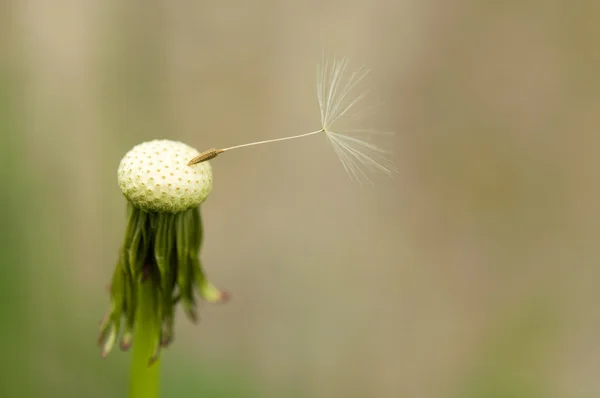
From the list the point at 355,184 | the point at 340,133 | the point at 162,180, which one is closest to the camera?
the point at 162,180

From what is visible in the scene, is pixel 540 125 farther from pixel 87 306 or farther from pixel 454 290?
pixel 87 306

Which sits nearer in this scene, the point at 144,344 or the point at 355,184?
the point at 144,344

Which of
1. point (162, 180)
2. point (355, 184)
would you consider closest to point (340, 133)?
point (162, 180)

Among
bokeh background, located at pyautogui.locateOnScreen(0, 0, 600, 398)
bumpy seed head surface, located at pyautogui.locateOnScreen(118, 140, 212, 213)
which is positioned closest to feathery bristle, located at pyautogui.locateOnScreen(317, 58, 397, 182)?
bumpy seed head surface, located at pyautogui.locateOnScreen(118, 140, 212, 213)

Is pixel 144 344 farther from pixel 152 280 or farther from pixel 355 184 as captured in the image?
pixel 355 184

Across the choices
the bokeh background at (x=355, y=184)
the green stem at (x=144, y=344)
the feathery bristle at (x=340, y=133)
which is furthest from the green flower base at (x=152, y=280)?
the bokeh background at (x=355, y=184)

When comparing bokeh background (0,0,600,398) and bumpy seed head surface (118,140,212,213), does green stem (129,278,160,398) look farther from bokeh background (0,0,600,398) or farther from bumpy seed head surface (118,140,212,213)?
bokeh background (0,0,600,398)

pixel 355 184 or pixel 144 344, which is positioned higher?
pixel 355 184

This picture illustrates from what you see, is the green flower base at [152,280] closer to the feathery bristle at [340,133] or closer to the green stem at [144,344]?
the green stem at [144,344]
